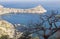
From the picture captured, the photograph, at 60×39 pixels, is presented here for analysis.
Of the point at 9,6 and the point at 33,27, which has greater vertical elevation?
the point at 33,27

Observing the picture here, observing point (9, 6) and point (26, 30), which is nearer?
point (26, 30)

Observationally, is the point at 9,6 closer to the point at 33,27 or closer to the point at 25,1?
the point at 25,1

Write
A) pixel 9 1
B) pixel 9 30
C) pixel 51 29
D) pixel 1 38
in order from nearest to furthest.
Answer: pixel 51 29 < pixel 1 38 < pixel 9 30 < pixel 9 1

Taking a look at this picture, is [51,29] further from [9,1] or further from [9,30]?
[9,1]

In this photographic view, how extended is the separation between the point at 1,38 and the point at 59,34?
5.80 feet

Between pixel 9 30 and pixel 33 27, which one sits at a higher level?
pixel 33 27

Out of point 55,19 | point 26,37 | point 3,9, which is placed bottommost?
point 3,9

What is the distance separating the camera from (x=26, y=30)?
20.7ft

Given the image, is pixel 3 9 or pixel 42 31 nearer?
pixel 42 31

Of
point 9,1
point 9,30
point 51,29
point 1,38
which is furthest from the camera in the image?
point 9,1

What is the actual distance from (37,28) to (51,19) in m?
0.46

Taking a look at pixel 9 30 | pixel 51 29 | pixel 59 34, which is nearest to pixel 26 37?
pixel 51 29

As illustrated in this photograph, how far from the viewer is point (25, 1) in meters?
18.0

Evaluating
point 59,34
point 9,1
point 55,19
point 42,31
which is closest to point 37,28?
point 42,31
